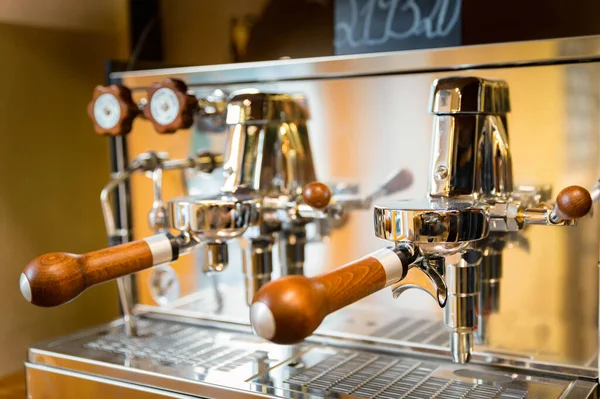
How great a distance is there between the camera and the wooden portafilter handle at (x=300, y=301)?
17.8 inches

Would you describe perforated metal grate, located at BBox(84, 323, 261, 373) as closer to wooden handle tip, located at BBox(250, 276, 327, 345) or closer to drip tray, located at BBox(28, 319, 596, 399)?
A: drip tray, located at BBox(28, 319, 596, 399)

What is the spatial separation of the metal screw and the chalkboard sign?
0.17m

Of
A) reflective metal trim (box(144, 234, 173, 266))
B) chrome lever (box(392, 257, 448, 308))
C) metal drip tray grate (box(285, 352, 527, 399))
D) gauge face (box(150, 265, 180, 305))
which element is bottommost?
metal drip tray grate (box(285, 352, 527, 399))

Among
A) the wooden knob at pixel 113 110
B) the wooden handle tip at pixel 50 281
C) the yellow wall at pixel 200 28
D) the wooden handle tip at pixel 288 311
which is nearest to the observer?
the wooden handle tip at pixel 288 311

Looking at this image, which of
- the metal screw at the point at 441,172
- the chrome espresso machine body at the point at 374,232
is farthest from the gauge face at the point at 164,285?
the metal screw at the point at 441,172

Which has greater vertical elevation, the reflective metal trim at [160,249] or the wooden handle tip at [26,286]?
the reflective metal trim at [160,249]

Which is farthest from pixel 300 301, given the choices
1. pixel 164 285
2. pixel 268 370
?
pixel 164 285

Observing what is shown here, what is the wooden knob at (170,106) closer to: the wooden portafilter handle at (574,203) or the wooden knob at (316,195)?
the wooden knob at (316,195)

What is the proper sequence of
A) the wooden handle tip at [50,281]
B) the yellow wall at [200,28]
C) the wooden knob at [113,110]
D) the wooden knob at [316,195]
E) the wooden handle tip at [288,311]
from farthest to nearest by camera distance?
the yellow wall at [200,28] → the wooden knob at [113,110] → the wooden knob at [316,195] → the wooden handle tip at [50,281] → the wooden handle tip at [288,311]

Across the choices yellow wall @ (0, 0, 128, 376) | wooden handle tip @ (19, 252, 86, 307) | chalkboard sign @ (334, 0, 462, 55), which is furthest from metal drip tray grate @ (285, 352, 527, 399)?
yellow wall @ (0, 0, 128, 376)

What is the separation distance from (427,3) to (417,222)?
296 millimetres

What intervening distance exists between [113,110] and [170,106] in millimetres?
73

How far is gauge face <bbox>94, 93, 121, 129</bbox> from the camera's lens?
0.79m

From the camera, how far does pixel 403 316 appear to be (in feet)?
2.50
